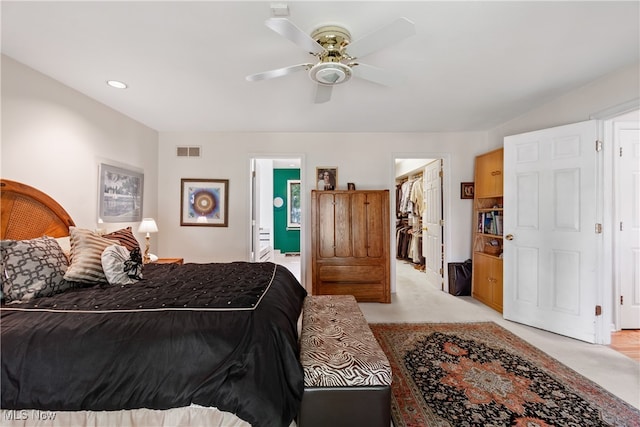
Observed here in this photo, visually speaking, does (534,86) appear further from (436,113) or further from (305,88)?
(305,88)

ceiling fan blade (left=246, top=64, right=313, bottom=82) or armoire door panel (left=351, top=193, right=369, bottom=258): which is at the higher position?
ceiling fan blade (left=246, top=64, right=313, bottom=82)

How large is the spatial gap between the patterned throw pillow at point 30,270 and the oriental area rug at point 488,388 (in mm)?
2305

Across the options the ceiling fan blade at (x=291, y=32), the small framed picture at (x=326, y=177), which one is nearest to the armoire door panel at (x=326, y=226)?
the small framed picture at (x=326, y=177)

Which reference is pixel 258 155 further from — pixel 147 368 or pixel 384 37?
pixel 147 368

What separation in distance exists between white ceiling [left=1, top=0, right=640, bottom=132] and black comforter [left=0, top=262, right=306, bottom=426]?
175 cm

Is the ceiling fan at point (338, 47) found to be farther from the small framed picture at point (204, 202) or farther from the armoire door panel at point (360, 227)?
the small framed picture at point (204, 202)

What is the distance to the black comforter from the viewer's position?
1226 millimetres

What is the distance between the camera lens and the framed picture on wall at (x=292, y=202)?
24.8 ft

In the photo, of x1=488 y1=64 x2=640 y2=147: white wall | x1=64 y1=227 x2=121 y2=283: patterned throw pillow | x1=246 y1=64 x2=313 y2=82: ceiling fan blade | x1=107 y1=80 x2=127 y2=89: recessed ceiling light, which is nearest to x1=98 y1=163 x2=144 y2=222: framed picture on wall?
x1=107 y1=80 x2=127 y2=89: recessed ceiling light

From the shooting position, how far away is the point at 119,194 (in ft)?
10.7

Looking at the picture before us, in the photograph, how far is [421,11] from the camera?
1608mm

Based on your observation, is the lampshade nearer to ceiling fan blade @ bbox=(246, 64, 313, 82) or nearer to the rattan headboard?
the rattan headboard

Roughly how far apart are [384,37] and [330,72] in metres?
0.41

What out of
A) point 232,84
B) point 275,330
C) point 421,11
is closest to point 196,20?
point 232,84
